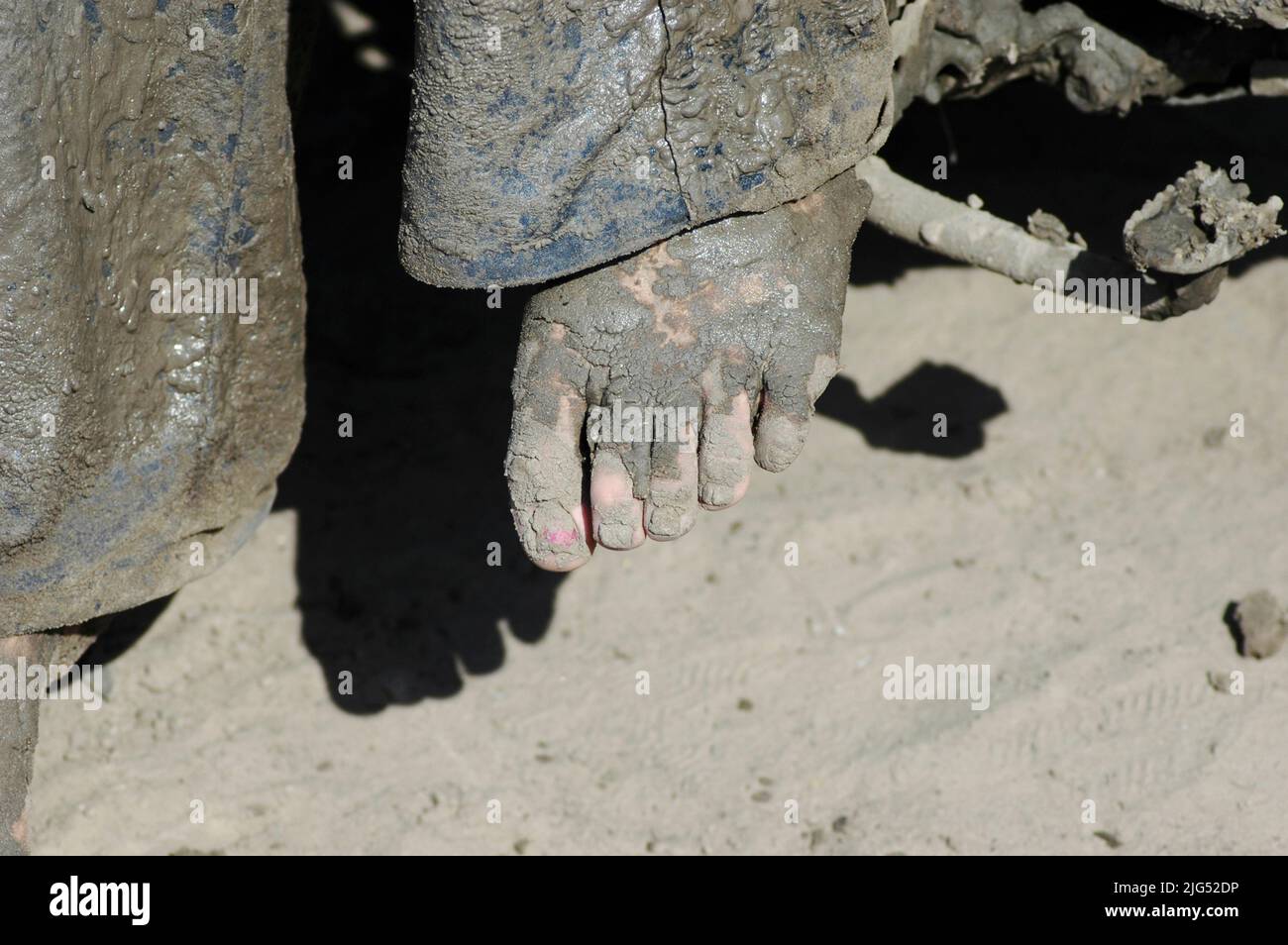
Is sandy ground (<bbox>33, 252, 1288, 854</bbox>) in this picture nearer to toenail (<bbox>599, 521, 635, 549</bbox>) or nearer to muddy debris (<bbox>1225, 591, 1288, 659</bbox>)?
muddy debris (<bbox>1225, 591, 1288, 659</bbox>)

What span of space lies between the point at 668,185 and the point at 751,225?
0.42 feet

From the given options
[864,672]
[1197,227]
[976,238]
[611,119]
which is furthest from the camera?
[864,672]

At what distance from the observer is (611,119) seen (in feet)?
6.05

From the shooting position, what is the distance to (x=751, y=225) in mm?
1917

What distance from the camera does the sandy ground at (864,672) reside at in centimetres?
242

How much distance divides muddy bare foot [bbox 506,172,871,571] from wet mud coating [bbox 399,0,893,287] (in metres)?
0.06

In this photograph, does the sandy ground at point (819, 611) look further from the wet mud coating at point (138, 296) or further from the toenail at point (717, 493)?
the toenail at point (717, 493)

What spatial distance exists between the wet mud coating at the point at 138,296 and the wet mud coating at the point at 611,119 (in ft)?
1.40

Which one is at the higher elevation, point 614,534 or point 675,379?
point 675,379

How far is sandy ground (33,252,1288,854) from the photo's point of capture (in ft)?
7.93

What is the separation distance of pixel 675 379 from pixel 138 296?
2.70 ft

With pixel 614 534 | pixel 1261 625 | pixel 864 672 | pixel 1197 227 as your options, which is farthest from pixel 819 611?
pixel 1197 227

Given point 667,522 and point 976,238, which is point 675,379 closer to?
point 667,522

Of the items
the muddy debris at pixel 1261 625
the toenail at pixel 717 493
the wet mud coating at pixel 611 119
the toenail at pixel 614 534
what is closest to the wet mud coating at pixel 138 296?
the wet mud coating at pixel 611 119
